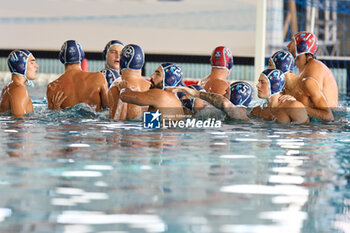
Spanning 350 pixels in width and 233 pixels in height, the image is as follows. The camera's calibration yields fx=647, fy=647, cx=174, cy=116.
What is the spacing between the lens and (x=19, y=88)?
242 inches

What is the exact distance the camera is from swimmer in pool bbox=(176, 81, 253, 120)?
19.3 ft

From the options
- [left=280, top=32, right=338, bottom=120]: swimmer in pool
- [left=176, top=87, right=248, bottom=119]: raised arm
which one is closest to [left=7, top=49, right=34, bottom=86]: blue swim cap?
[left=176, top=87, right=248, bottom=119]: raised arm

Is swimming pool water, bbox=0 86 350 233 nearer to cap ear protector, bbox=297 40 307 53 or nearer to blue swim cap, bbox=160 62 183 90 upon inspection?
blue swim cap, bbox=160 62 183 90

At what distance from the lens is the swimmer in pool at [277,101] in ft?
19.0

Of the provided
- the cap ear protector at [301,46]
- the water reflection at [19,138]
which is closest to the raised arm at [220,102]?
the cap ear protector at [301,46]

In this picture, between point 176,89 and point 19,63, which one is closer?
point 176,89

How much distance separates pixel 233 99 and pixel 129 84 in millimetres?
987

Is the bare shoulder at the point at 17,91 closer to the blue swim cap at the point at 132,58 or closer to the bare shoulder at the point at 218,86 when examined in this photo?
the blue swim cap at the point at 132,58

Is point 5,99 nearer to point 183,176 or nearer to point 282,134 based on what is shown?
point 282,134

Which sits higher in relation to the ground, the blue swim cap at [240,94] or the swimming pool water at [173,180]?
the blue swim cap at [240,94]

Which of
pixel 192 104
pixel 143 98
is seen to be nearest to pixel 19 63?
pixel 143 98

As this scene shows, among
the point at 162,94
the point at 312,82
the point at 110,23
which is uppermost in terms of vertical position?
the point at 110,23

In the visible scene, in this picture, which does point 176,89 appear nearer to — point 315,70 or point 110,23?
point 315,70

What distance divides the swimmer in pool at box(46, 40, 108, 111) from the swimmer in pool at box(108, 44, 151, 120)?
67 centimetres
